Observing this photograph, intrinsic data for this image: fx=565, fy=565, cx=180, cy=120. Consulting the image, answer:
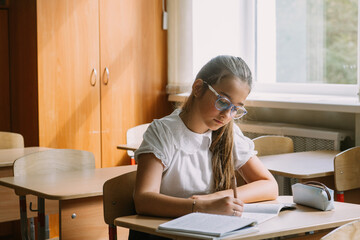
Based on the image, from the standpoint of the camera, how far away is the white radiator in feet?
11.4

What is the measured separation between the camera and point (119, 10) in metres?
4.54

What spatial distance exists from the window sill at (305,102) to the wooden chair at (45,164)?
779 millimetres

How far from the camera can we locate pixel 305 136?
12.1 feet

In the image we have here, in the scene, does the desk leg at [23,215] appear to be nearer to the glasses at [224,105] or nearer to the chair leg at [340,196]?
the glasses at [224,105]

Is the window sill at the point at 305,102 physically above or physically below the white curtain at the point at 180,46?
below

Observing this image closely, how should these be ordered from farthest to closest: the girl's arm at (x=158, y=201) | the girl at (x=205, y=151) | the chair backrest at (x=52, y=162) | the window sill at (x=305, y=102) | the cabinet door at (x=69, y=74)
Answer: the cabinet door at (x=69, y=74) → the window sill at (x=305, y=102) → the chair backrest at (x=52, y=162) → the girl at (x=205, y=151) → the girl's arm at (x=158, y=201)

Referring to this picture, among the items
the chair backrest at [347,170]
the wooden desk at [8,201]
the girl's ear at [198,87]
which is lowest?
the wooden desk at [8,201]

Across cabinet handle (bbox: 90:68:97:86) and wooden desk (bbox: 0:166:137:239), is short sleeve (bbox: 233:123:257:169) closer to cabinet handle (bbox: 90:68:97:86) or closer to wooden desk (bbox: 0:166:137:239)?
wooden desk (bbox: 0:166:137:239)

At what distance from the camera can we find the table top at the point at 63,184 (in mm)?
2221

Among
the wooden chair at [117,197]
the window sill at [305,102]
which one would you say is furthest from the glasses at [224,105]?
the window sill at [305,102]

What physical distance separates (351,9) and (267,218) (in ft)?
8.17

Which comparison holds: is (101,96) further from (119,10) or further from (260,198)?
(260,198)

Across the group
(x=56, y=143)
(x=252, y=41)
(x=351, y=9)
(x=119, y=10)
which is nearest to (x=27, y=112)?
(x=56, y=143)

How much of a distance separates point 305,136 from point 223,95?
1.97 m
